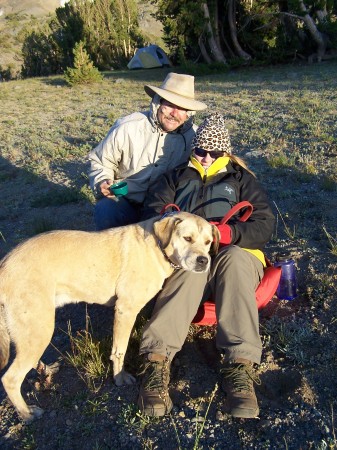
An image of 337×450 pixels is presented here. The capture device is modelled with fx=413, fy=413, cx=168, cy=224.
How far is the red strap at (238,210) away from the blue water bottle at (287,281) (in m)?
0.59

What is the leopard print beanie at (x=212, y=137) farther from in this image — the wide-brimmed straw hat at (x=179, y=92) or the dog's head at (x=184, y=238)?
the dog's head at (x=184, y=238)

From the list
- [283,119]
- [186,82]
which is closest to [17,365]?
[186,82]

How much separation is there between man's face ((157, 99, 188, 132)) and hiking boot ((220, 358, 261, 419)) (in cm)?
255

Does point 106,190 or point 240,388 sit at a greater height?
point 106,190

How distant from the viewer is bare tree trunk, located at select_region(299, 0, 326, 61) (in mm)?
20062

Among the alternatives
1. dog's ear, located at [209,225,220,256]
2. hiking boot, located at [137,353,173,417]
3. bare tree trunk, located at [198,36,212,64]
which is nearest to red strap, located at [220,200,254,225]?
dog's ear, located at [209,225,220,256]

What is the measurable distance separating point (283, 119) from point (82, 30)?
23.3 m

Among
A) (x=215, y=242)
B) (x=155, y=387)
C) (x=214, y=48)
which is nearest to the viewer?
(x=155, y=387)

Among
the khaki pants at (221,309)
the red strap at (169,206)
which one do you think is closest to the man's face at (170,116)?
the red strap at (169,206)

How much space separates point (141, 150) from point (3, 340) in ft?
8.10

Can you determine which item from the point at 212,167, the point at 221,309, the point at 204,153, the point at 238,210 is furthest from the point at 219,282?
the point at 204,153

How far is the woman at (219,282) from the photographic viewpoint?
3.01m

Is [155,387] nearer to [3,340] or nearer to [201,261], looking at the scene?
[201,261]

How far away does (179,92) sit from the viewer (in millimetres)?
4438
